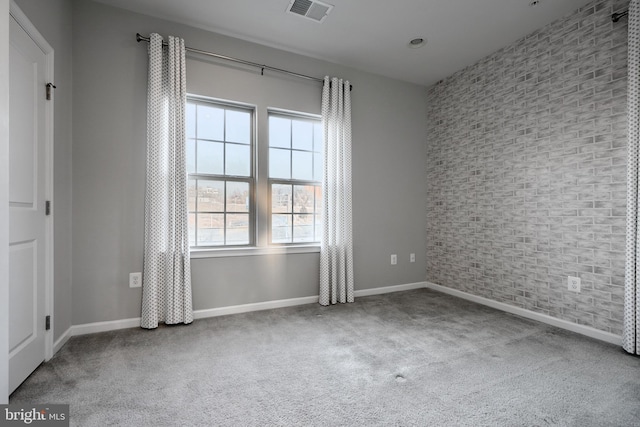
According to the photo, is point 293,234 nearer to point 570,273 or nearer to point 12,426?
point 12,426

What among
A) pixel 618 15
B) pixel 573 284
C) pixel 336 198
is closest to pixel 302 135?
pixel 336 198

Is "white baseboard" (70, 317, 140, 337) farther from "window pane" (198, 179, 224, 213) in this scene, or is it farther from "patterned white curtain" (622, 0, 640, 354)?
"patterned white curtain" (622, 0, 640, 354)

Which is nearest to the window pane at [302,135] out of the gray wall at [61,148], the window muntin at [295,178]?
the window muntin at [295,178]

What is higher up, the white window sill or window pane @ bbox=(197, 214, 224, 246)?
window pane @ bbox=(197, 214, 224, 246)

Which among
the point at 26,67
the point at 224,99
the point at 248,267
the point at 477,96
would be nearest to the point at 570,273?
the point at 477,96

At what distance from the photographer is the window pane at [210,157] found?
292 cm

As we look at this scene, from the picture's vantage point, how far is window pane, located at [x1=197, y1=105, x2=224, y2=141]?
2928 mm

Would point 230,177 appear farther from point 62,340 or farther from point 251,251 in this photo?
point 62,340

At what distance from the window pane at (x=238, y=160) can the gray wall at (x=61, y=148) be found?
4.29ft

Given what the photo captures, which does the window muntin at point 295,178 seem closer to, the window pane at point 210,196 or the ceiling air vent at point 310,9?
the window pane at point 210,196

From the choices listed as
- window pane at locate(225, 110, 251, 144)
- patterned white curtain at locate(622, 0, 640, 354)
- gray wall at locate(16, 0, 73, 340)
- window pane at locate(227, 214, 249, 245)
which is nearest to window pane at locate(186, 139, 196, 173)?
window pane at locate(225, 110, 251, 144)

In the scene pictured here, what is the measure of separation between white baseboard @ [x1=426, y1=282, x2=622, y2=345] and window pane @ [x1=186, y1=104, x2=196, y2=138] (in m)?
3.63

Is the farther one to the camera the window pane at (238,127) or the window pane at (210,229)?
the window pane at (238,127)

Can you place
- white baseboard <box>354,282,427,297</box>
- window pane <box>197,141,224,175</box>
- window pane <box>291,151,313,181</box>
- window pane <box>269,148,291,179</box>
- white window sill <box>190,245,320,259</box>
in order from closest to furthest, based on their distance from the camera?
white window sill <box>190,245,320,259</box>
window pane <box>197,141,224,175</box>
window pane <box>269,148,291,179</box>
window pane <box>291,151,313,181</box>
white baseboard <box>354,282,427,297</box>
